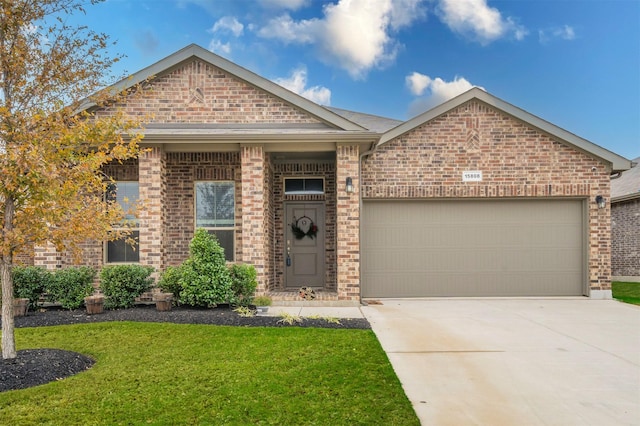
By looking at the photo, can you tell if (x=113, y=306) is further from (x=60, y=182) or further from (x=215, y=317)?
(x=60, y=182)

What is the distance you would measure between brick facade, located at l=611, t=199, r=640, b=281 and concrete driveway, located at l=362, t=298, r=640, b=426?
275 inches

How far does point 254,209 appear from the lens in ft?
28.0

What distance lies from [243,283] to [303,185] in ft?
11.3

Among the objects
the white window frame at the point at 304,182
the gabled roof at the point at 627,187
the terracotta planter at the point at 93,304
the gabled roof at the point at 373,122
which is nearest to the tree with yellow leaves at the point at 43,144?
the terracotta planter at the point at 93,304

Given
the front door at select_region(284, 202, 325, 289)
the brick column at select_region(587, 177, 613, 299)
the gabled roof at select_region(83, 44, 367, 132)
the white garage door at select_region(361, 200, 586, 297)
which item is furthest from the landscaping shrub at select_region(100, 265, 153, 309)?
the brick column at select_region(587, 177, 613, 299)

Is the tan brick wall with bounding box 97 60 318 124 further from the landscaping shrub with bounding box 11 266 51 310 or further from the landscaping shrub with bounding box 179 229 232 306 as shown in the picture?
the landscaping shrub with bounding box 11 266 51 310

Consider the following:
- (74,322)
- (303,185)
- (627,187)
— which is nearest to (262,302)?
(74,322)

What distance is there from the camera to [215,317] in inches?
273

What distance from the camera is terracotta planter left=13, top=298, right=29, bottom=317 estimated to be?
7.08 m

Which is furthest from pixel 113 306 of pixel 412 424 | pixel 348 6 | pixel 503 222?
pixel 348 6

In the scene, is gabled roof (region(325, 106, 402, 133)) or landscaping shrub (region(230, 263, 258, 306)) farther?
gabled roof (region(325, 106, 402, 133))

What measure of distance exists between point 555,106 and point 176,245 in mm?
17425

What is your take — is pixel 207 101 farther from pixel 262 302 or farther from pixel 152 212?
pixel 262 302

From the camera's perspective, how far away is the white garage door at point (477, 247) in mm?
9727
